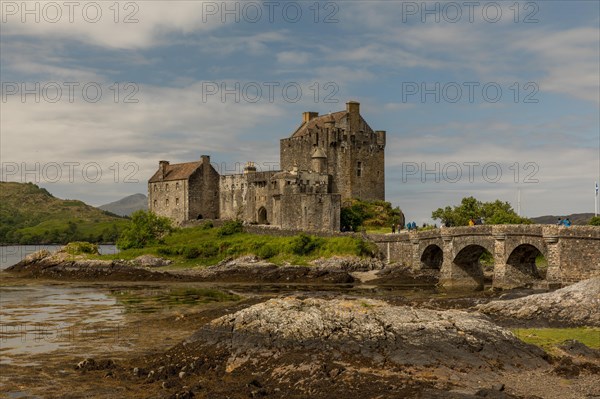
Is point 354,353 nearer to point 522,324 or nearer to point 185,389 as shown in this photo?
point 185,389

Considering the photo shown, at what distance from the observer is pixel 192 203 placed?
83.7 m

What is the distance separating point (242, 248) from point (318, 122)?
20780 mm

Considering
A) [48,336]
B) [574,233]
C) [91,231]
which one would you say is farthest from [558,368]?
[91,231]

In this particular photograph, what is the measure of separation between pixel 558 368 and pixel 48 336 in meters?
19.9

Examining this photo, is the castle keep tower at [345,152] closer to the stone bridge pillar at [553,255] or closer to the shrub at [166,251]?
the shrub at [166,251]

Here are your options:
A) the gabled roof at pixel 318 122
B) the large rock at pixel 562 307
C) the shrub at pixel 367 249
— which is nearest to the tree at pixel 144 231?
the gabled roof at pixel 318 122

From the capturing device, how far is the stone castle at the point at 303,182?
224ft

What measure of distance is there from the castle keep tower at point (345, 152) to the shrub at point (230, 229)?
369 inches

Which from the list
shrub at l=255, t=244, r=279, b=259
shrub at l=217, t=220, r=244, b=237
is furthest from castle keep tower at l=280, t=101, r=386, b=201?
shrub at l=255, t=244, r=279, b=259

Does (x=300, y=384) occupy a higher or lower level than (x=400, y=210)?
lower

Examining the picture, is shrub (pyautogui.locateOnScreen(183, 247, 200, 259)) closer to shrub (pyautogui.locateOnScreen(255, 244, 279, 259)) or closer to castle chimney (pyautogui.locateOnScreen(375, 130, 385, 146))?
shrub (pyautogui.locateOnScreen(255, 244, 279, 259))

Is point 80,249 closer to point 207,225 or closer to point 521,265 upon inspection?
point 207,225

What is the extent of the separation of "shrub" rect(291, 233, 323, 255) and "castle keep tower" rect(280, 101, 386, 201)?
1293 cm

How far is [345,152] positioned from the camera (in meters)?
75.8
